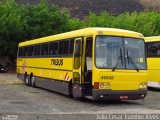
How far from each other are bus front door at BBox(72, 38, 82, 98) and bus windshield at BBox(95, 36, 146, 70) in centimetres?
141

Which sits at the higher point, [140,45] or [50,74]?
[140,45]

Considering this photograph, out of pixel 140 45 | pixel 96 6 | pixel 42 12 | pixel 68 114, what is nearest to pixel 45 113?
pixel 68 114

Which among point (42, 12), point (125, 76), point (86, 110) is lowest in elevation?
point (86, 110)

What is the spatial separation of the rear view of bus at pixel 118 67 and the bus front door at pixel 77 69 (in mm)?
1384

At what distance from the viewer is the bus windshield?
17484 mm

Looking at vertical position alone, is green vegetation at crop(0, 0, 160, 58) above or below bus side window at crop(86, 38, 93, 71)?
above

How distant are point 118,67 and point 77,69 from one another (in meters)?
2.18

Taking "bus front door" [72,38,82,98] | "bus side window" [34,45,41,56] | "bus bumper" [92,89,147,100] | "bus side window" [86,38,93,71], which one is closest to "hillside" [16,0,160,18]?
"bus side window" [34,45,41,56]

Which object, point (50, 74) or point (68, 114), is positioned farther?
point (50, 74)

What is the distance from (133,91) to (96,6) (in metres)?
69.1

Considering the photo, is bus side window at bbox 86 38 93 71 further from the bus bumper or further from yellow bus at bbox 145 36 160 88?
yellow bus at bbox 145 36 160 88

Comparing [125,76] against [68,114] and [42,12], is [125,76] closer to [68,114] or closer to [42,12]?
[68,114]

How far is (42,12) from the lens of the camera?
4894 cm

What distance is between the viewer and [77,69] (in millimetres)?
18938
